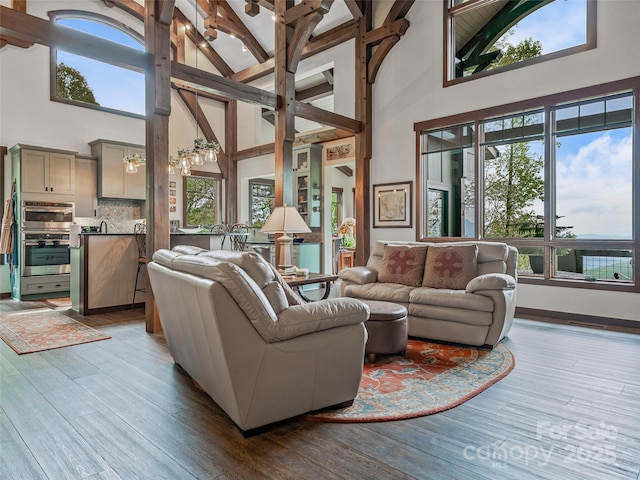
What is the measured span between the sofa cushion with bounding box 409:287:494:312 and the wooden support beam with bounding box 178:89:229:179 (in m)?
7.10

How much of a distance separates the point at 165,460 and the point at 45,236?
19.8ft

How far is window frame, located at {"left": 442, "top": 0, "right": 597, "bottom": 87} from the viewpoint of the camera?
4.86m

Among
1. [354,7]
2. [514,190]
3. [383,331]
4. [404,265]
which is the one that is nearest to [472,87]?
[514,190]

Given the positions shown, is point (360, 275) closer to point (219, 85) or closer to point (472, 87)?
point (219, 85)

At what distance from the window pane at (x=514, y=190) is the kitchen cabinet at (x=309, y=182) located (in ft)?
11.2

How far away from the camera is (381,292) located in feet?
13.3

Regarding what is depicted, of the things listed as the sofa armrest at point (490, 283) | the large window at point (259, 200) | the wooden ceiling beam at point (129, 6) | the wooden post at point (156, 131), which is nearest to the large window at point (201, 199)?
the large window at point (259, 200)

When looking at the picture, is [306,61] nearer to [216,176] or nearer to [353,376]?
[216,176]

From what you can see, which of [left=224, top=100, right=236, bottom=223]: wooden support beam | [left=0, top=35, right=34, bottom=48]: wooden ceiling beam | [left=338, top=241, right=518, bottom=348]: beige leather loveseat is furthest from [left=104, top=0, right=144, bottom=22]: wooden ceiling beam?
[left=338, top=241, right=518, bottom=348]: beige leather loveseat

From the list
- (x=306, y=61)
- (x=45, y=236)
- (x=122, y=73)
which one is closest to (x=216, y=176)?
(x=122, y=73)

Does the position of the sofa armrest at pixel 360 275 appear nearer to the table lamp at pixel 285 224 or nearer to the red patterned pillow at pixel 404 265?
the red patterned pillow at pixel 404 265

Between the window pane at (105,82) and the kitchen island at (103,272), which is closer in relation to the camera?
the kitchen island at (103,272)

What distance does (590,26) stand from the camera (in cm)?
486

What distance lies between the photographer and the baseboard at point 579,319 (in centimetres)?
455
